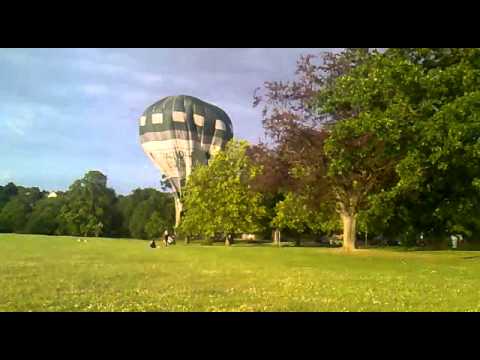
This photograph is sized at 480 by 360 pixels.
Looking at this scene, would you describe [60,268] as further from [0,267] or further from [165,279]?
[165,279]

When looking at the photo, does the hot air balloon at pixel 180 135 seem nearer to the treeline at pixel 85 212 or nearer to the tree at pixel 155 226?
the tree at pixel 155 226

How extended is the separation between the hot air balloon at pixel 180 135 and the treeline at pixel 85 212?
13.7 ft

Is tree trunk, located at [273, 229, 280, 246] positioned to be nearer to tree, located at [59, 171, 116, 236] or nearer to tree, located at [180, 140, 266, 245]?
tree, located at [180, 140, 266, 245]

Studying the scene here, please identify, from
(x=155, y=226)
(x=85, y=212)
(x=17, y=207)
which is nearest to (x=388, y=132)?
(x=17, y=207)

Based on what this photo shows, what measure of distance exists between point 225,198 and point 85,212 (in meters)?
12.6

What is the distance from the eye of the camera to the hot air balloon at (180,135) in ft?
200

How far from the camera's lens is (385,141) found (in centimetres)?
2298

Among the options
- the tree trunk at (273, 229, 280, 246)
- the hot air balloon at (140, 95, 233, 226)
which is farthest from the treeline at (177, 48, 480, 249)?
the hot air balloon at (140, 95, 233, 226)

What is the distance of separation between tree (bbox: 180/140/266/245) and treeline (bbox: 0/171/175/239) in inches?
259

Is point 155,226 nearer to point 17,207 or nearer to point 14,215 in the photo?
point 14,215

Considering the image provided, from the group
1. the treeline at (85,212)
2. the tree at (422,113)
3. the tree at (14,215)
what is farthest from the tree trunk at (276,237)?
the tree at (422,113)
